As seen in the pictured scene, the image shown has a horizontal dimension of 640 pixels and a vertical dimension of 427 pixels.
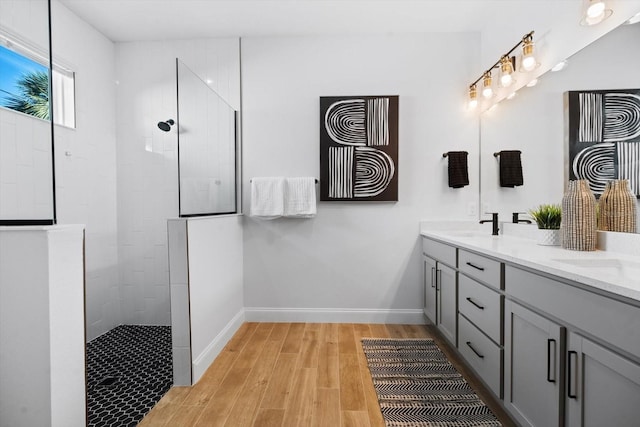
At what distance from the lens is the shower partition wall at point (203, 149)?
6.51ft

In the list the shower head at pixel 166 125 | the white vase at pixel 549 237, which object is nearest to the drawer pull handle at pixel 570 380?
the white vase at pixel 549 237

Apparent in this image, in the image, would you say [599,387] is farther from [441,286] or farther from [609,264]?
[441,286]

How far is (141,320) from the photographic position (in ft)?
9.59

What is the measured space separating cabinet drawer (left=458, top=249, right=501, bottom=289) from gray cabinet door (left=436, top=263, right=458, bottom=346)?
0.50ft

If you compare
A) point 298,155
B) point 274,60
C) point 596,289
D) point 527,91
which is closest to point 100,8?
point 274,60

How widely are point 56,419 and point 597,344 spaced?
5.89 feet

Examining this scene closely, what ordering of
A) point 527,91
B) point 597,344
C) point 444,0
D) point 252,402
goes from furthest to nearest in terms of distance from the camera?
point 444,0, point 527,91, point 252,402, point 597,344

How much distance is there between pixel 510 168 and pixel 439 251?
0.81 metres

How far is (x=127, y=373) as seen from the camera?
81.0 inches

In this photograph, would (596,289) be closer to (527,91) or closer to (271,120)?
(527,91)

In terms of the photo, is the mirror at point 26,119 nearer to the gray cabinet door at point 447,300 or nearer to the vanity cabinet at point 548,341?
the vanity cabinet at point 548,341

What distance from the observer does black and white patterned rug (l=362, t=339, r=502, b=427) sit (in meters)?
1.58

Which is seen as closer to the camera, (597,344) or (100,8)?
(597,344)

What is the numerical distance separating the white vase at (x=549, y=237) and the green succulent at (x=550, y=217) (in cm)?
4
